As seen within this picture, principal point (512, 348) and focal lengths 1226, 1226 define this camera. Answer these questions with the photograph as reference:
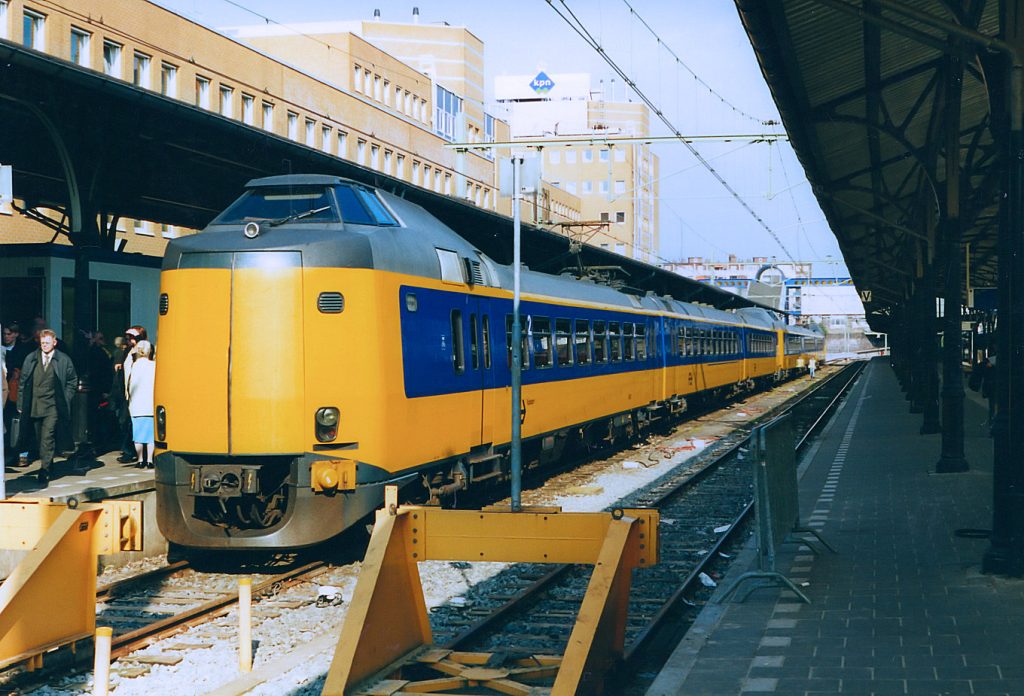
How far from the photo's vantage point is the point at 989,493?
14.8 m

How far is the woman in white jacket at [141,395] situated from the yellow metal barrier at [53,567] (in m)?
5.72

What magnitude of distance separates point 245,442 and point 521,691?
4456 mm

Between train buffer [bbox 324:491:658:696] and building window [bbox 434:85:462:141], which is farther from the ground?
building window [bbox 434:85:462:141]

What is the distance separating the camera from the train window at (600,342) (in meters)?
20.2

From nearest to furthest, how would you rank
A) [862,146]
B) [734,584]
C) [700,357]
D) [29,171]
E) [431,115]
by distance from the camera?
[734,584], [29,171], [862,146], [700,357], [431,115]

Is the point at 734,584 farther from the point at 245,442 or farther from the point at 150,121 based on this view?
the point at 150,121

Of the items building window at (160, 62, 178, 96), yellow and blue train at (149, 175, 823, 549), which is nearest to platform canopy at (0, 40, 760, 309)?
yellow and blue train at (149, 175, 823, 549)

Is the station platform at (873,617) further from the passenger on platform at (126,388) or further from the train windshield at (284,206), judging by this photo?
the passenger on platform at (126,388)

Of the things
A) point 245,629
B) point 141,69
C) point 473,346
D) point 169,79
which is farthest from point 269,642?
point 169,79

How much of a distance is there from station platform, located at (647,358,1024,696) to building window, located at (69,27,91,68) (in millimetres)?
26826

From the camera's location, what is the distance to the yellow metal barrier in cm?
727

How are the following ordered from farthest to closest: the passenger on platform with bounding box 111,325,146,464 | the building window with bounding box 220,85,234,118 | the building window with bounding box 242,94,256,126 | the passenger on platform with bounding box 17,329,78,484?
the building window with bounding box 242,94,256,126 < the building window with bounding box 220,85,234,118 < the passenger on platform with bounding box 111,325,146,464 < the passenger on platform with bounding box 17,329,78,484

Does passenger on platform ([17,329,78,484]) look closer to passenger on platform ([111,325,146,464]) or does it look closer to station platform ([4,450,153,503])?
station platform ([4,450,153,503])

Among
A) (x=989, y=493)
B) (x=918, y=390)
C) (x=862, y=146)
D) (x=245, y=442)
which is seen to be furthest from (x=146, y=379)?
(x=918, y=390)
